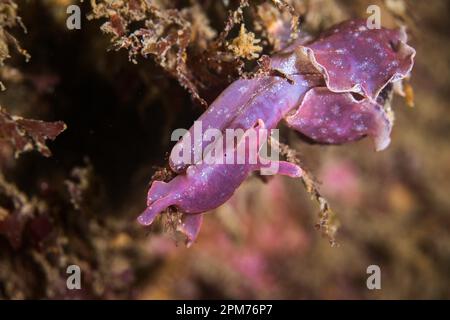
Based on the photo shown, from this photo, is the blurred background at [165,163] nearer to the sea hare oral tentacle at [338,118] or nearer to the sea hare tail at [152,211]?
the sea hare tail at [152,211]

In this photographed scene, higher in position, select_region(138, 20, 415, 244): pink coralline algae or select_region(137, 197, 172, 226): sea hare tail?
select_region(138, 20, 415, 244): pink coralline algae

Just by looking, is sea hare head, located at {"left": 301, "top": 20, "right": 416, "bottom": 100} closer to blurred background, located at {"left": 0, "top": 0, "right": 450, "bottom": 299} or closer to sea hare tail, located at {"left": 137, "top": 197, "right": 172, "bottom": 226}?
blurred background, located at {"left": 0, "top": 0, "right": 450, "bottom": 299}

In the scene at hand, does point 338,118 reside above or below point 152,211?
above

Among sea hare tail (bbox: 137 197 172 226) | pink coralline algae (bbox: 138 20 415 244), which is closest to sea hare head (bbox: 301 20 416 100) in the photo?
pink coralline algae (bbox: 138 20 415 244)

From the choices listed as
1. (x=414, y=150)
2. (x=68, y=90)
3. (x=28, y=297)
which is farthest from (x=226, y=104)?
(x=414, y=150)

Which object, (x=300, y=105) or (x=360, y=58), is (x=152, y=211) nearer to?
(x=300, y=105)

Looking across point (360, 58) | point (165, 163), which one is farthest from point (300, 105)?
point (165, 163)

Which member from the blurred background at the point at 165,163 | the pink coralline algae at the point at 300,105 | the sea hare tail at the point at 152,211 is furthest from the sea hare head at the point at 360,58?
the sea hare tail at the point at 152,211
